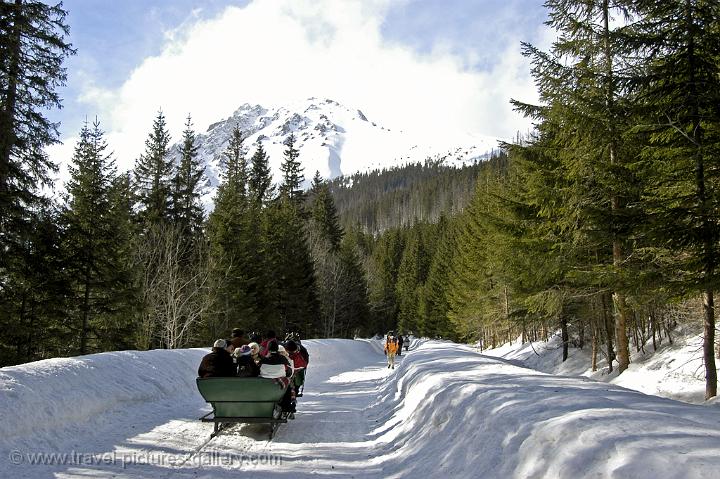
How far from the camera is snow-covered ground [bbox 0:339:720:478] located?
14.0 feet

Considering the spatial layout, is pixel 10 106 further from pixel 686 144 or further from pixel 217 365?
pixel 686 144

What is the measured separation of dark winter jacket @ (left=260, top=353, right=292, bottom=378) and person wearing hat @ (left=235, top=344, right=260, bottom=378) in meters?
0.14

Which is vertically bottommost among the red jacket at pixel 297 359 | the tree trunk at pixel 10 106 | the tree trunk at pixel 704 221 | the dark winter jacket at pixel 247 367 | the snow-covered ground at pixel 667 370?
the snow-covered ground at pixel 667 370

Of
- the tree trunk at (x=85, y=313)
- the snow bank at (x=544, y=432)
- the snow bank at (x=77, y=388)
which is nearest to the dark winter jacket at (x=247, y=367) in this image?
the snow bank at (x=77, y=388)

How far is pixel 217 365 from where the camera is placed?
855cm

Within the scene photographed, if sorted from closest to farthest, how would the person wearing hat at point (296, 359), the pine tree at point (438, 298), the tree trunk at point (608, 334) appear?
the person wearing hat at point (296, 359)
the tree trunk at point (608, 334)
the pine tree at point (438, 298)

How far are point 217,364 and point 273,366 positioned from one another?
102cm

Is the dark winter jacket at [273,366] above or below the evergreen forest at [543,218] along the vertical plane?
below

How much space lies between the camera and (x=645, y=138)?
41.3 feet

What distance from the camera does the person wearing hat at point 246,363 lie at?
891 centimetres

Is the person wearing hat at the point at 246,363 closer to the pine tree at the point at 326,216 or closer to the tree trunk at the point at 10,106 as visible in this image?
the tree trunk at the point at 10,106

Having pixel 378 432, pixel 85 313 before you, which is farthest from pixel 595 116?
pixel 85 313

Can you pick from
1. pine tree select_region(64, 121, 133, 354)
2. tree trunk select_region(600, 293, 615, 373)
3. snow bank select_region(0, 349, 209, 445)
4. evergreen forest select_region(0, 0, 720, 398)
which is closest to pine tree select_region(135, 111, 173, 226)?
evergreen forest select_region(0, 0, 720, 398)

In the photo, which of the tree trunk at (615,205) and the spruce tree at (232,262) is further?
the spruce tree at (232,262)
